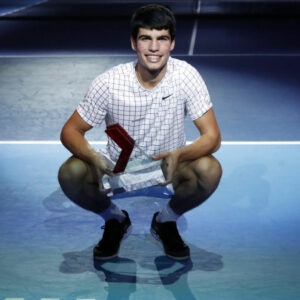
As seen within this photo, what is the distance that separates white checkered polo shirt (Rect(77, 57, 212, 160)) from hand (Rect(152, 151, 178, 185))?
0.24 metres

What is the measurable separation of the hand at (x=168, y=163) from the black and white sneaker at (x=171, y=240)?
0.43m

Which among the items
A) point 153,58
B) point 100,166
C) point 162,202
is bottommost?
point 162,202

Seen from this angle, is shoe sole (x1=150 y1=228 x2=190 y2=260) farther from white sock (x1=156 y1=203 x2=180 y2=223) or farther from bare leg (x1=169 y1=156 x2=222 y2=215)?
bare leg (x1=169 y1=156 x2=222 y2=215)

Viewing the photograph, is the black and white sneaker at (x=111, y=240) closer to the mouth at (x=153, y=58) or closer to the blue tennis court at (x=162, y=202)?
the blue tennis court at (x=162, y=202)

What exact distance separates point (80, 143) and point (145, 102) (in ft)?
1.26

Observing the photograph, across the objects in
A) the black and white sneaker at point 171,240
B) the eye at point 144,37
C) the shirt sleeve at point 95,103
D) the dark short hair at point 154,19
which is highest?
the dark short hair at point 154,19

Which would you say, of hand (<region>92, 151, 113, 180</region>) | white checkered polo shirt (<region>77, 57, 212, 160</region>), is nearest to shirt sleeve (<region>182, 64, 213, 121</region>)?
white checkered polo shirt (<region>77, 57, 212, 160</region>)

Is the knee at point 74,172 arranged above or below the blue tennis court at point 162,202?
above

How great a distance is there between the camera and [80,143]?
12.0 ft

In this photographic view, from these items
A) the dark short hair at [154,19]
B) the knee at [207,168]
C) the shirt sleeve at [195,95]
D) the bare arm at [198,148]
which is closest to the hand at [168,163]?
the bare arm at [198,148]

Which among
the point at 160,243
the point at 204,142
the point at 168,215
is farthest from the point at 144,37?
the point at 160,243

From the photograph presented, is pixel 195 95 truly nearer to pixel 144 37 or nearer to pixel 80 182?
pixel 144 37

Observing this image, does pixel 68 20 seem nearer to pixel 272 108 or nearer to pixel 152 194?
pixel 272 108

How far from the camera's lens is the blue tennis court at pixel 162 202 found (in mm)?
3473
